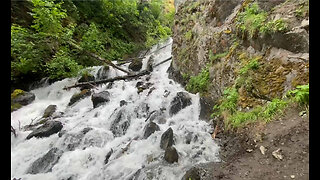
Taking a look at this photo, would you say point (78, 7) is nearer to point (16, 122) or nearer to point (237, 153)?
point (16, 122)

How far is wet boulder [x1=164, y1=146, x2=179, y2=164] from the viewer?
515cm

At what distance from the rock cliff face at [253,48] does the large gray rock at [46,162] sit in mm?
5172

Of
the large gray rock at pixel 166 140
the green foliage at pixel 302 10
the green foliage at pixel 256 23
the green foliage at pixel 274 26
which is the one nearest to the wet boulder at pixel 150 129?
the large gray rock at pixel 166 140

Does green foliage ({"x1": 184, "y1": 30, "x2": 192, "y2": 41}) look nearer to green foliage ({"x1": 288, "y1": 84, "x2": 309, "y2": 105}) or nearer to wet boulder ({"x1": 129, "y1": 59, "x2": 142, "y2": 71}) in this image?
wet boulder ({"x1": 129, "y1": 59, "x2": 142, "y2": 71})

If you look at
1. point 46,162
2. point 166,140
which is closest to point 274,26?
point 166,140

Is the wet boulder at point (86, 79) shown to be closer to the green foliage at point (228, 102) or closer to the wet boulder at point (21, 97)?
the wet boulder at point (21, 97)

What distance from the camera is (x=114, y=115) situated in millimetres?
8023

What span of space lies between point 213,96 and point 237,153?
9.25ft

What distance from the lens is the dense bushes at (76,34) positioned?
10.9 metres

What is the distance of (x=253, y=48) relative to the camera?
20.7 feet

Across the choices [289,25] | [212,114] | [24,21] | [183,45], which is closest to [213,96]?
[212,114]

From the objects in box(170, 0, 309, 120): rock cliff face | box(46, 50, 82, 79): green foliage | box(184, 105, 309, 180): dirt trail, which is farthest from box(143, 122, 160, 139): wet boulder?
box(46, 50, 82, 79): green foliage

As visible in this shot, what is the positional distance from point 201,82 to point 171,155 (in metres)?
3.72

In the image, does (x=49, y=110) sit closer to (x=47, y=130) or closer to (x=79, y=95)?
(x=79, y=95)
